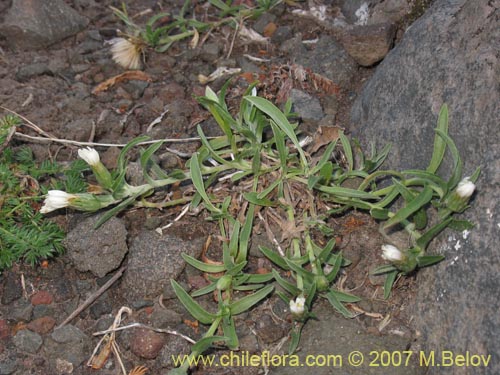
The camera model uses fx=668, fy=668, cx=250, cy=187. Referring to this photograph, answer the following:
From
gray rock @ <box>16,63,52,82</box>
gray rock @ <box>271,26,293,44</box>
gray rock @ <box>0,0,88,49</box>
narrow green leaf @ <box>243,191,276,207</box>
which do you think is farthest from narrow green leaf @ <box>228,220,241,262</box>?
gray rock @ <box>0,0,88,49</box>

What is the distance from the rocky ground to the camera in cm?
248

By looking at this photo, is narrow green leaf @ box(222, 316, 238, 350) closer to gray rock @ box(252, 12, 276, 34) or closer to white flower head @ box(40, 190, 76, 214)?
white flower head @ box(40, 190, 76, 214)

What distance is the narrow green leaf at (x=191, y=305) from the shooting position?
2.43m

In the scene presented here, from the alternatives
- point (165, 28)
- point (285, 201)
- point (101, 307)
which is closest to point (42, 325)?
point (101, 307)

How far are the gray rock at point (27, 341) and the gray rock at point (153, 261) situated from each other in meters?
0.37

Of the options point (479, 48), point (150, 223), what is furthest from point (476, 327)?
point (150, 223)

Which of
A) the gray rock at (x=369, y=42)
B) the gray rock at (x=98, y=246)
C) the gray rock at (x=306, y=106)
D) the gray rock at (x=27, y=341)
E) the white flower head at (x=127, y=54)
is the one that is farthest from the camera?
the white flower head at (x=127, y=54)

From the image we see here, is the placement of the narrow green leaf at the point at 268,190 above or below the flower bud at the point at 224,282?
above

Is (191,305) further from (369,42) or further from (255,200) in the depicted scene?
(369,42)

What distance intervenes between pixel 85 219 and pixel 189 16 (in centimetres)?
171

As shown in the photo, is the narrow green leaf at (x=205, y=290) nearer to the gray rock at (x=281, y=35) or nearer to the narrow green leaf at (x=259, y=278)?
the narrow green leaf at (x=259, y=278)

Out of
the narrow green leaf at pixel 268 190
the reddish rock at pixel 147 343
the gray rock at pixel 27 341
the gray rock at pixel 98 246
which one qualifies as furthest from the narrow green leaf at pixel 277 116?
the gray rock at pixel 27 341

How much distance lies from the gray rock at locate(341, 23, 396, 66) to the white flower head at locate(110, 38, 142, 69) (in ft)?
3.73

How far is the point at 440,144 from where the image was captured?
2512 millimetres
